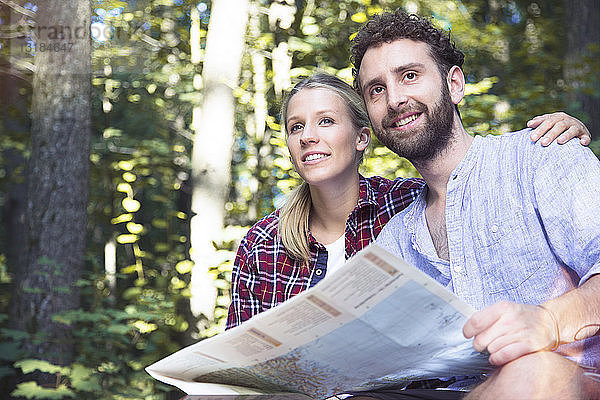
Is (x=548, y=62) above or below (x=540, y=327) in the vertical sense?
above

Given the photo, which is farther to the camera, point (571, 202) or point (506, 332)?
point (571, 202)

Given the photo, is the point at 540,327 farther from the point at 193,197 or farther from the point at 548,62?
the point at 548,62

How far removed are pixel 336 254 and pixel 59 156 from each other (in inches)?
132

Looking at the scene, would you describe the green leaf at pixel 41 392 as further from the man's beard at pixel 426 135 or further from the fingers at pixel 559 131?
the fingers at pixel 559 131

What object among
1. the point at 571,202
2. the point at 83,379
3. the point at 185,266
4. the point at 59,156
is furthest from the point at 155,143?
the point at 571,202

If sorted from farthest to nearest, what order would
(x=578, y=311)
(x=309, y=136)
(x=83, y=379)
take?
(x=83, y=379) → (x=309, y=136) → (x=578, y=311)

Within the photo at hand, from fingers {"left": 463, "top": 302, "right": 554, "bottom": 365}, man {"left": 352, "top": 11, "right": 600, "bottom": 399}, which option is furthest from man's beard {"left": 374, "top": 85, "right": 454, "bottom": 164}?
A: fingers {"left": 463, "top": 302, "right": 554, "bottom": 365}

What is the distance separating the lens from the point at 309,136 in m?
2.00

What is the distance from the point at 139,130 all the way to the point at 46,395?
4427 millimetres

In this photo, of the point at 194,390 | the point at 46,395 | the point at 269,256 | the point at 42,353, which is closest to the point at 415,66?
the point at 269,256

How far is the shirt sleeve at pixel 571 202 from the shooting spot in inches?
50.7

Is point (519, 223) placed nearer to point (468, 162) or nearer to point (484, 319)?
point (468, 162)

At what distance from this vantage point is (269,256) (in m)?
2.06

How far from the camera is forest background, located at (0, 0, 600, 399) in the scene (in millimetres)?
3742
